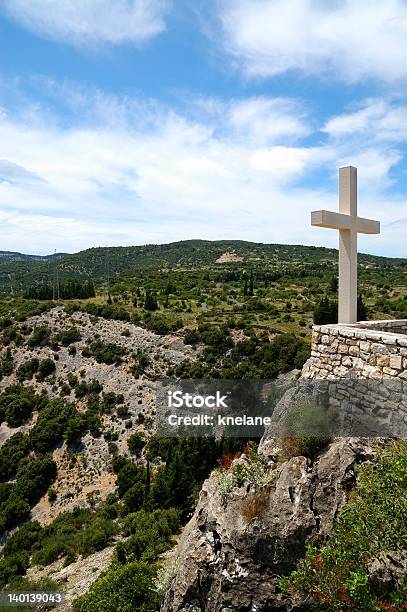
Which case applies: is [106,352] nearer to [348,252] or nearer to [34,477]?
[34,477]

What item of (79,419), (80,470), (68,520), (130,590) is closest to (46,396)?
(79,419)

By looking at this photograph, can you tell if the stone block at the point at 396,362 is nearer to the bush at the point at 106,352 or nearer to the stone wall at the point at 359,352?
the stone wall at the point at 359,352

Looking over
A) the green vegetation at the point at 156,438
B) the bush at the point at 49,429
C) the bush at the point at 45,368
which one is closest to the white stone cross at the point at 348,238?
the green vegetation at the point at 156,438

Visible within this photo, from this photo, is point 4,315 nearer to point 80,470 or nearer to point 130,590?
point 80,470

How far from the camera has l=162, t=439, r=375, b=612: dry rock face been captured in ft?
18.7

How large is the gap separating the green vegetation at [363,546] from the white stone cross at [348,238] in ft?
12.1

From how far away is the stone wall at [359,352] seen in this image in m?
6.07

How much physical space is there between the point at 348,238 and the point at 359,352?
2.65 metres

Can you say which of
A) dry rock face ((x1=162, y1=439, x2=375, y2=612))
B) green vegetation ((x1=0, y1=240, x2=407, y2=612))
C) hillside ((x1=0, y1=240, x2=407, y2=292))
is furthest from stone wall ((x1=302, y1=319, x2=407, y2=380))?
hillside ((x1=0, y1=240, x2=407, y2=292))

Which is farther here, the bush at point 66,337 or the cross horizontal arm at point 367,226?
the bush at point 66,337

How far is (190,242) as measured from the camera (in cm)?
13512

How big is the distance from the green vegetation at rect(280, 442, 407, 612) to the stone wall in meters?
1.56

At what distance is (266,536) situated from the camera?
587cm

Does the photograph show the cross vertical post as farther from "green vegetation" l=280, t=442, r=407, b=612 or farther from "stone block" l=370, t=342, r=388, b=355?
"green vegetation" l=280, t=442, r=407, b=612
